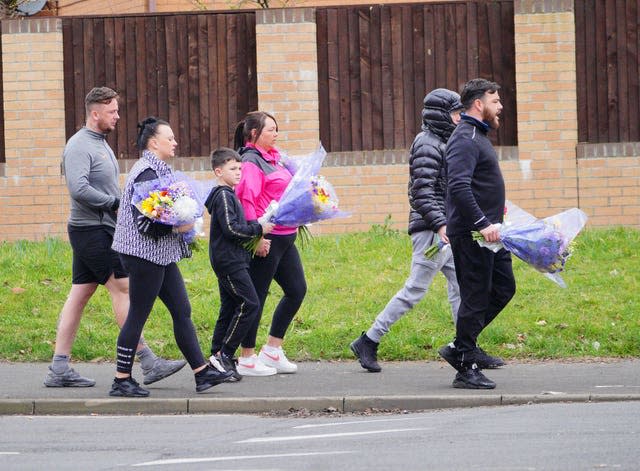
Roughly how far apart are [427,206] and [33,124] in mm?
7325

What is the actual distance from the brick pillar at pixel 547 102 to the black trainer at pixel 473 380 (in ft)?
Answer: 21.1

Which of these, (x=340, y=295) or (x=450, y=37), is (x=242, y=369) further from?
(x=450, y=37)

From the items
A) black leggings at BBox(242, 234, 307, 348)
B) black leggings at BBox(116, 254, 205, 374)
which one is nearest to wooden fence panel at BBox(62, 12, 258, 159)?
black leggings at BBox(242, 234, 307, 348)

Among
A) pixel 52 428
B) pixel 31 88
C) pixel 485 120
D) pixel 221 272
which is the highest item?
pixel 31 88

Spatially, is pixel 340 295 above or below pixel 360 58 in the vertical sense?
below

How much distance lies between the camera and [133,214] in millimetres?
8719

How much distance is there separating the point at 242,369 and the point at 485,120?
2.56 metres

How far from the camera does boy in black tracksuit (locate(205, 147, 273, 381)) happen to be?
362 inches

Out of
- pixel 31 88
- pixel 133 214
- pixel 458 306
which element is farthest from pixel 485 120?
pixel 31 88

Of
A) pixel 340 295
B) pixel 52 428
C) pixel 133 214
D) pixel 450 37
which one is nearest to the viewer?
pixel 52 428

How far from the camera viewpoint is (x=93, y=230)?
9.25 meters

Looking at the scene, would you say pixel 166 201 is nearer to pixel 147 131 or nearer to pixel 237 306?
pixel 147 131

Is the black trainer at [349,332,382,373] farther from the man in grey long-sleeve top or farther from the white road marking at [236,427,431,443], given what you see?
the white road marking at [236,427,431,443]

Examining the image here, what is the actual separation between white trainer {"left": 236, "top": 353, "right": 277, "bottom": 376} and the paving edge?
1105 mm
